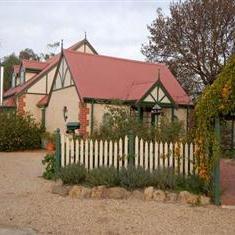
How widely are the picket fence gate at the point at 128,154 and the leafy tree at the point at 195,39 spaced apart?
65.4 feet

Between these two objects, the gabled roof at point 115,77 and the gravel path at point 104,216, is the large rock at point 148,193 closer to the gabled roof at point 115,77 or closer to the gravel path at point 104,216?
the gravel path at point 104,216

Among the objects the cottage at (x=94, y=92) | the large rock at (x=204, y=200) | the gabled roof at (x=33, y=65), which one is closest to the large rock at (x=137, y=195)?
the large rock at (x=204, y=200)

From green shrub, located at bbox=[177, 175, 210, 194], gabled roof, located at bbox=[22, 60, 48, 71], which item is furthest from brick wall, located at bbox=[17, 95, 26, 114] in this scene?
green shrub, located at bbox=[177, 175, 210, 194]

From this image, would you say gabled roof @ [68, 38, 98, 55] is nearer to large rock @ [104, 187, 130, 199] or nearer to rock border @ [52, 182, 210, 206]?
rock border @ [52, 182, 210, 206]

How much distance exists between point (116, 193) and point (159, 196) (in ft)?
3.20

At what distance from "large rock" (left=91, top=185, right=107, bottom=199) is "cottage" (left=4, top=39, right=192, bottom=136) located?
1171cm

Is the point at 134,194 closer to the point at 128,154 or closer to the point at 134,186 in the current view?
the point at 134,186

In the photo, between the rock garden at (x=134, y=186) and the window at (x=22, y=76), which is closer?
the rock garden at (x=134, y=186)

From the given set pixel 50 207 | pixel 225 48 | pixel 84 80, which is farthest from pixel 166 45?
pixel 50 207

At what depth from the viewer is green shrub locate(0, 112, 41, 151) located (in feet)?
82.0

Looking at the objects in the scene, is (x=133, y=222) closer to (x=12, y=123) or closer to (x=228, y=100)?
(x=228, y=100)

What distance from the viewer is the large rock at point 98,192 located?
10234 millimetres

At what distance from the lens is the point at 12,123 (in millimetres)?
25359

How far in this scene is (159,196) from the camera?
10.0 metres
